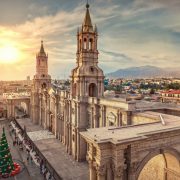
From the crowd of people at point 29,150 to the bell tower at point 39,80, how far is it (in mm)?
7388

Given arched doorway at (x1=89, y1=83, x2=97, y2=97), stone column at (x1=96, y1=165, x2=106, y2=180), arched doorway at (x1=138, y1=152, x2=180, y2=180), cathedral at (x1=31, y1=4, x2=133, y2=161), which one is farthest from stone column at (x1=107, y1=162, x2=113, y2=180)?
arched doorway at (x1=89, y1=83, x2=97, y2=97)

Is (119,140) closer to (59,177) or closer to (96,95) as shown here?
(59,177)

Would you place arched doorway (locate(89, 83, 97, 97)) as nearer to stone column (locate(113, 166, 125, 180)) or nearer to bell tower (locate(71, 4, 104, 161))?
bell tower (locate(71, 4, 104, 161))

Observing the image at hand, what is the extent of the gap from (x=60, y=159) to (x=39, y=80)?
947 inches

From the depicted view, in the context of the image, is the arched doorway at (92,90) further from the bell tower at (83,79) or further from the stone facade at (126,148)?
the stone facade at (126,148)

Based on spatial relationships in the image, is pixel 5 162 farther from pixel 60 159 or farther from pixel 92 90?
pixel 92 90

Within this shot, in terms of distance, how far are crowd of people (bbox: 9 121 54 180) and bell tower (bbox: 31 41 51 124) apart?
7388 millimetres

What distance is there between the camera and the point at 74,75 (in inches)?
1078

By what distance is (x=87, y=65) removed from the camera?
2655cm

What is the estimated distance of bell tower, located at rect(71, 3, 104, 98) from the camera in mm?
26141

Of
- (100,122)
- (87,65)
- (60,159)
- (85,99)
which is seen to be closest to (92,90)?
(85,99)

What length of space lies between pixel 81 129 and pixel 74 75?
6.97 metres

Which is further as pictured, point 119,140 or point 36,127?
point 36,127

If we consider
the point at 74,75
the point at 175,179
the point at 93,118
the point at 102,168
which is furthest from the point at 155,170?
the point at 74,75
